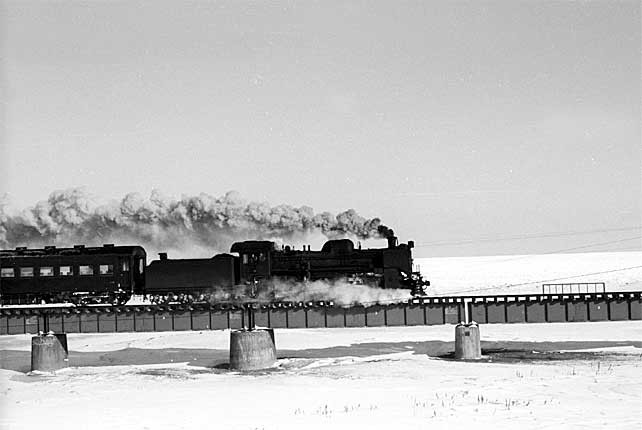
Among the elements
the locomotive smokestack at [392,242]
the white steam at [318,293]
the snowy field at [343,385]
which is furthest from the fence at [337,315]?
the locomotive smokestack at [392,242]

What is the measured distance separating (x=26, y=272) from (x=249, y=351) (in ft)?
80.0

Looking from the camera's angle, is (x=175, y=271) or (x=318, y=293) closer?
(x=318, y=293)

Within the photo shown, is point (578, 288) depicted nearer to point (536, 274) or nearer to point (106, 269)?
point (106, 269)

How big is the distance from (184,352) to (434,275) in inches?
4571

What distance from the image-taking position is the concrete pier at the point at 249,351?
119 feet

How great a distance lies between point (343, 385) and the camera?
29984 mm

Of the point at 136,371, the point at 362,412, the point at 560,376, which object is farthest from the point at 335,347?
the point at 362,412

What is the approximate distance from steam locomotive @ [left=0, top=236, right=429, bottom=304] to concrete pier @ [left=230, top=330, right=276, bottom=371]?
1448cm

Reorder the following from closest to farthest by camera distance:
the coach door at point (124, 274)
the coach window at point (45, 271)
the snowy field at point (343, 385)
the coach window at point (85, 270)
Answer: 1. the snowy field at point (343, 385)
2. the coach door at point (124, 274)
3. the coach window at point (85, 270)
4. the coach window at point (45, 271)

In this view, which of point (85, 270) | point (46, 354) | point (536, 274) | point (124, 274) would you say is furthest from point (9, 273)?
point (536, 274)

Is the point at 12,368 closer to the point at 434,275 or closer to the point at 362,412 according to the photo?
the point at 362,412

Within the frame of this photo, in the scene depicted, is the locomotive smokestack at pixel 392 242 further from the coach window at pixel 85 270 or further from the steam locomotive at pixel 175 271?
the coach window at pixel 85 270

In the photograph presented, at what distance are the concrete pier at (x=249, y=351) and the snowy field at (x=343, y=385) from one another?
725 mm

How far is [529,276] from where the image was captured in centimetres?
14200
